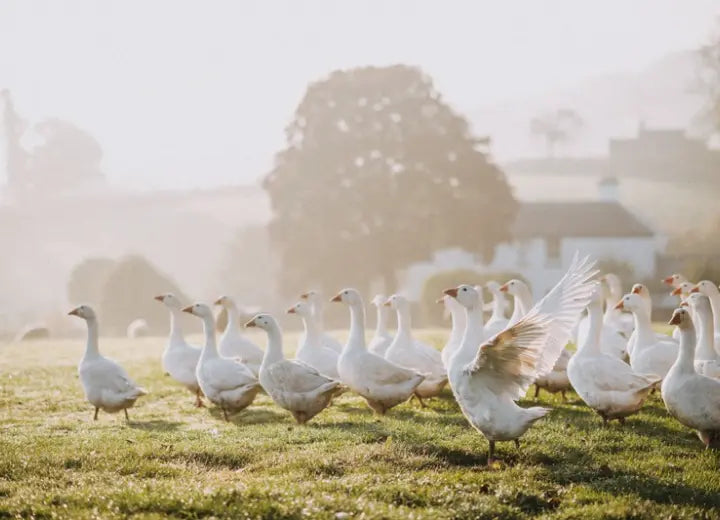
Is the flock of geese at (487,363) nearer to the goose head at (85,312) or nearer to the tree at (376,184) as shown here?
the goose head at (85,312)

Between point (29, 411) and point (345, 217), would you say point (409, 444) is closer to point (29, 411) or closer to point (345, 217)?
point (29, 411)

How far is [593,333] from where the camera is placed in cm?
824

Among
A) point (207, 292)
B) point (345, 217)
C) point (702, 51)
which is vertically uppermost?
point (702, 51)

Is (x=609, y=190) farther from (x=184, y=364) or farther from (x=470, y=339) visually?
(x=470, y=339)

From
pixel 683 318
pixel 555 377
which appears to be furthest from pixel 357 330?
pixel 683 318

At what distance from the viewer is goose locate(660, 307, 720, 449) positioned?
21.9 feet

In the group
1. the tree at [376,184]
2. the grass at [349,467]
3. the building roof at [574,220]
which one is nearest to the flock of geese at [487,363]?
the grass at [349,467]

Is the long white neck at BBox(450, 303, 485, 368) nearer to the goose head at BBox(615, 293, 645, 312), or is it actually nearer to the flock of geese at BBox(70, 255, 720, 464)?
the flock of geese at BBox(70, 255, 720, 464)

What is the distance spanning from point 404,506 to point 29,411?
6.19 metres

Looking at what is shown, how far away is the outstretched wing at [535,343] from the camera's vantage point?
6141 mm

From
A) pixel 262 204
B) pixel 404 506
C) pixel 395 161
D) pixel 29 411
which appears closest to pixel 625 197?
pixel 395 161

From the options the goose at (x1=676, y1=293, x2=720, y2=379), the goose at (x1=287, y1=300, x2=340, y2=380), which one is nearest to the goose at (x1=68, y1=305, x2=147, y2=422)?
the goose at (x1=287, y1=300, x2=340, y2=380)

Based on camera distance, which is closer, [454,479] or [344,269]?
[454,479]

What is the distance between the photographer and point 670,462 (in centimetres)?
652
